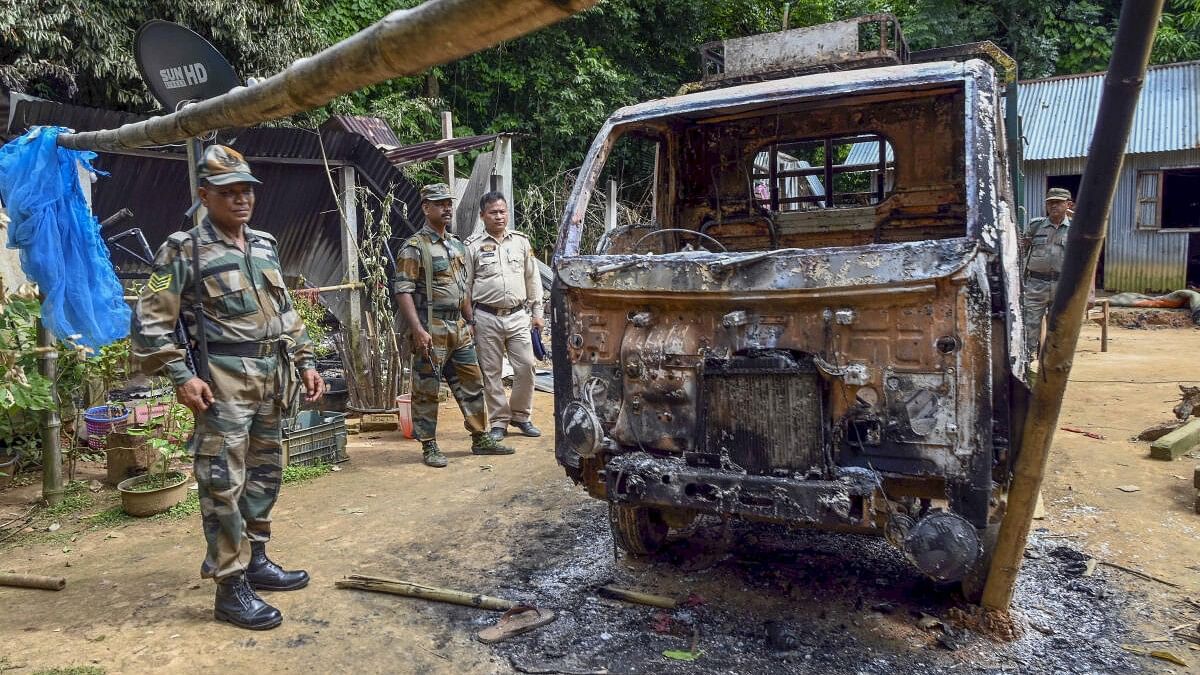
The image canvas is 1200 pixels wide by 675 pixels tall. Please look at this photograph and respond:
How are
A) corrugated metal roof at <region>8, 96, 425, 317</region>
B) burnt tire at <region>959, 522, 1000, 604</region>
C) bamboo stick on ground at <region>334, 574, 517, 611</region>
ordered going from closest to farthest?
burnt tire at <region>959, 522, 1000, 604</region> < bamboo stick on ground at <region>334, 574, 517, 611</region> < corrugated metal roof at <region>8, 96, 425, 317</region>

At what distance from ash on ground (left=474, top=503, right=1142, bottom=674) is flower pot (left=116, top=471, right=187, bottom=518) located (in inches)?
85.2

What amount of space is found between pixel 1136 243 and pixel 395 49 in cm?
1705

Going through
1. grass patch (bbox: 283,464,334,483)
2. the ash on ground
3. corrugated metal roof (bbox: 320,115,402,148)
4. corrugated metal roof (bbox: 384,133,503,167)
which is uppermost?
corrugated metal roof (bbox: 320,115,402,148)

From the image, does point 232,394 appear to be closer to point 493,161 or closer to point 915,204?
point 915,204

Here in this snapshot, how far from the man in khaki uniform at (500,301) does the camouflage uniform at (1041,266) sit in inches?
172

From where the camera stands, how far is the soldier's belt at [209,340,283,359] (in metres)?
3.43

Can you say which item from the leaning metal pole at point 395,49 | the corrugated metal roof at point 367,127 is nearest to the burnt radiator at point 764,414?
the leaning metal pole at point 395,49

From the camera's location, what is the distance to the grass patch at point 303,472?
552 centimetres

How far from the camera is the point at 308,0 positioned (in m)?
15.8

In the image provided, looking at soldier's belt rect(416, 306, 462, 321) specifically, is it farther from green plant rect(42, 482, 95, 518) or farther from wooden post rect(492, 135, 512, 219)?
wooden post rect(492, 135, 512, 219)

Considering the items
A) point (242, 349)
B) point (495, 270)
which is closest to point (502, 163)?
point (495, 270)

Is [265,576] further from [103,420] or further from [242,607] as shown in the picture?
[103,420]

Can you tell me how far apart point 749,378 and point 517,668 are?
4.42 feet

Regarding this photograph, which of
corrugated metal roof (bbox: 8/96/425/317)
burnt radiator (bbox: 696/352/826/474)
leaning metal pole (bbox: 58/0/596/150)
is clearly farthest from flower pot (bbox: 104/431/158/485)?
burnt radiator (bbox: 696/352/826/474)
